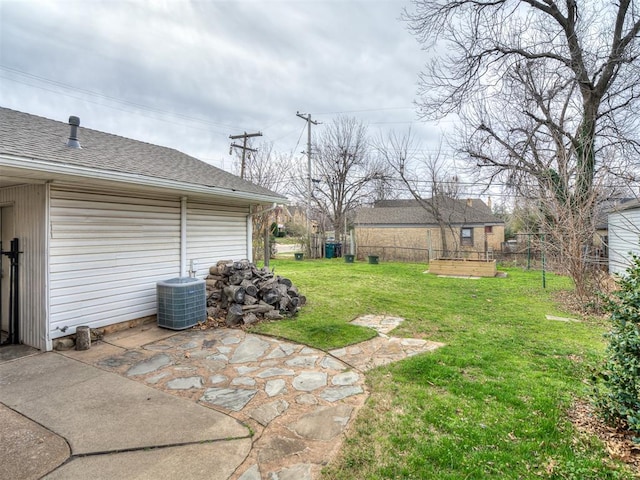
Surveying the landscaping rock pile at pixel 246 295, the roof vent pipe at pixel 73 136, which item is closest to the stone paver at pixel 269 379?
the landscaping rock pile at pixel 246 295

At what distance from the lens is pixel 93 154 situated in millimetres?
4695

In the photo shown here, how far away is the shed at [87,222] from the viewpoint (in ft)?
13.8

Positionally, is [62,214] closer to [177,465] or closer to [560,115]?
[177,465]

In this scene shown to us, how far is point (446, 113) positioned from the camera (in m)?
9.08

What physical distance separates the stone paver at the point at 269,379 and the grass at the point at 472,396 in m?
0.22

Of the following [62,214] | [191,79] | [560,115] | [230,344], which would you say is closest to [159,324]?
[230,344]

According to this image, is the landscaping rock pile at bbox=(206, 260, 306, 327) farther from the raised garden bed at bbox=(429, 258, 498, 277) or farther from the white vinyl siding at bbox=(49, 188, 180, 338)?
the raised garden bed at bbox=(429, 258, 498, 277)

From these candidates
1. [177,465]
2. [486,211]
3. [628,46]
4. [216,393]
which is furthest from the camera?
[486,211]

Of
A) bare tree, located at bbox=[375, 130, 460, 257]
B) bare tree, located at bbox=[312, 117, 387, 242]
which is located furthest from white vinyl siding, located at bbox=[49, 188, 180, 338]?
bare tree, located at bbox=[312, 117, 387, 242]

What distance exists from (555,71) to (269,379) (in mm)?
11298

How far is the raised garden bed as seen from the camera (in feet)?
40.4

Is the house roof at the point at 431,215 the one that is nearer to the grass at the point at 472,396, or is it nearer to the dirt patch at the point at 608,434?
the grass at the point at 472,396

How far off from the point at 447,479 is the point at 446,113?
9.11 metres

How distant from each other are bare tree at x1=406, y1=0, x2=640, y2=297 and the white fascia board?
243 inches
